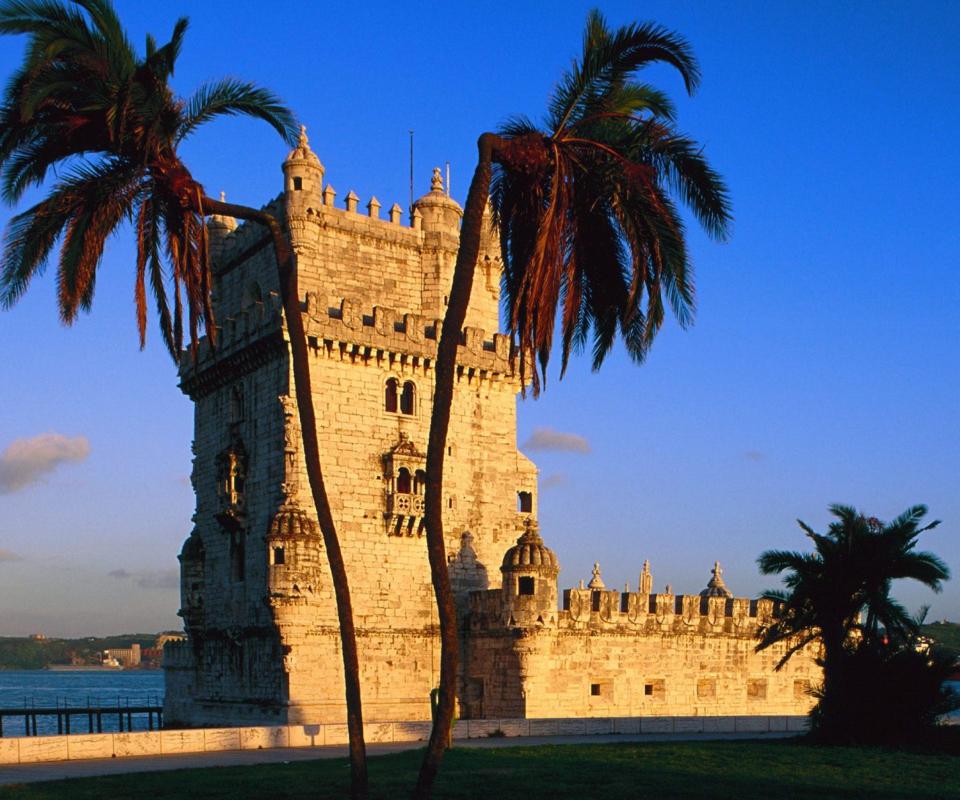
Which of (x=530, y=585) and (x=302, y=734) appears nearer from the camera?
(x=302, y=734)

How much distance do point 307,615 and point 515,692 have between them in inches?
272

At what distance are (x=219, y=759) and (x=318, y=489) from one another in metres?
9.35

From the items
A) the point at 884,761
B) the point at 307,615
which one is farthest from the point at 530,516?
the point at 884,761

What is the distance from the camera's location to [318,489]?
1823cm

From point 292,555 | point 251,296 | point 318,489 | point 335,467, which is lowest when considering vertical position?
point 292,555

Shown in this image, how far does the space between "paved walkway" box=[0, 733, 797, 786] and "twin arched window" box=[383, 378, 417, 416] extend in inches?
494

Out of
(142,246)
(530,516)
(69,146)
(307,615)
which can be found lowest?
(307,615)

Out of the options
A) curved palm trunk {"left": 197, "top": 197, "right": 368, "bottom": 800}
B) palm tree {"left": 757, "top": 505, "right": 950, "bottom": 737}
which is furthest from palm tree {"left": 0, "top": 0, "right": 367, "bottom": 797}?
palm tree {"left": 757, "top": 505, "right": 950, "bottom": 737}

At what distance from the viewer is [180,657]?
42.4 metres

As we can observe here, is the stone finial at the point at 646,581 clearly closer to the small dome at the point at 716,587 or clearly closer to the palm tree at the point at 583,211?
the small dome at the point at 716,587

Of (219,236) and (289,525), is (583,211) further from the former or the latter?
(219,236)

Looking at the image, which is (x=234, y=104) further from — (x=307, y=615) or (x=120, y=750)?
(x=307, y=615)

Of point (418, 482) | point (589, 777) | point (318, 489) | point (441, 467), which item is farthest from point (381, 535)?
point (441, 467)

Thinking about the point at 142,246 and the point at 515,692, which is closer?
the point at 142,246
